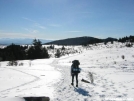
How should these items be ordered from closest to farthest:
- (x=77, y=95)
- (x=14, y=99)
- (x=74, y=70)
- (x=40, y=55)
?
(x=14, y=99) < (x=77, y=95) < (x=74, y=70) < (x=40, y=55)

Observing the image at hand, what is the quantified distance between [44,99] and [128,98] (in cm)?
421

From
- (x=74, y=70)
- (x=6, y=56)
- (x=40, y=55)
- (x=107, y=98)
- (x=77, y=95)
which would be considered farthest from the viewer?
(x=40, y=55)

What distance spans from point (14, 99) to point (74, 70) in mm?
5008

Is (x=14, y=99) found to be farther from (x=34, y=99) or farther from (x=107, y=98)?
(x=107, y=98)

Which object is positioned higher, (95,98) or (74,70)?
(74,70)

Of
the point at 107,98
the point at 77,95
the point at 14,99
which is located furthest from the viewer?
the point at 77,95

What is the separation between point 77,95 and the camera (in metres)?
8.75

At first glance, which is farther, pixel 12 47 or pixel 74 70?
pixel 12 47

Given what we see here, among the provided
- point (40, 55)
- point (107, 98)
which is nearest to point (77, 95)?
point (107, 98)

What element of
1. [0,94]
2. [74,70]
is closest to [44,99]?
[0,94]

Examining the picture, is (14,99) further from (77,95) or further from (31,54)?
(31,54)

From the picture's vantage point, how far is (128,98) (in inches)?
310

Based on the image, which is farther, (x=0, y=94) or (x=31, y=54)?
(x=31, y=54)

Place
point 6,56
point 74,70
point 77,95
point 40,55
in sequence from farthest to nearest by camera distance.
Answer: point 40,55, point 6,56, point 74,70, point 77,95
